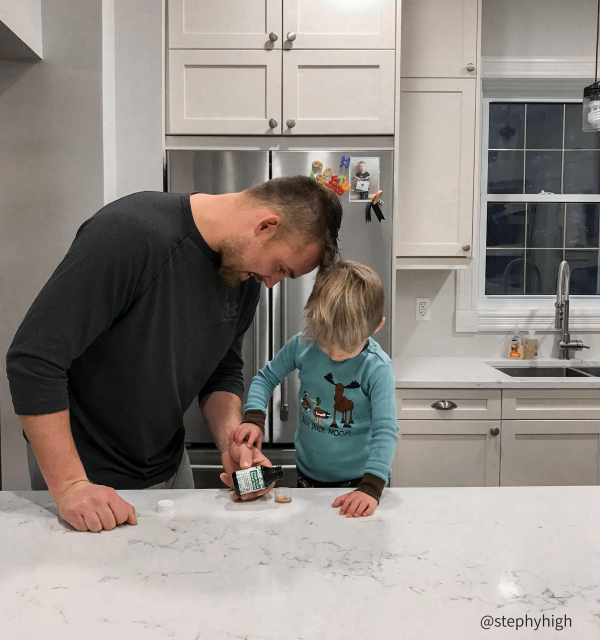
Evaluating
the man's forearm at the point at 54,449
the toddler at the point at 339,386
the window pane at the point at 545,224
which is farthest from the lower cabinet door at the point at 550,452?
the man's forearm at the point at 54,449

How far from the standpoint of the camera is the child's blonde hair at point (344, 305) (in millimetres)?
1367

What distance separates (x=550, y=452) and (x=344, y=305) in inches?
69.3

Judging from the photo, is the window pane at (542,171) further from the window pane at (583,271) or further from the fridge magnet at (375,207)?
the fridge magnet at (375,207)

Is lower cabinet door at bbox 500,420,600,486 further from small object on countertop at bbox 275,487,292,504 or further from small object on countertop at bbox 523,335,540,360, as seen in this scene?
small object on countertop at bbox 275,487,292,504

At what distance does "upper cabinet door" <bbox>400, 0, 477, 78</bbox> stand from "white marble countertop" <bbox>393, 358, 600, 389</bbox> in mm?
1404

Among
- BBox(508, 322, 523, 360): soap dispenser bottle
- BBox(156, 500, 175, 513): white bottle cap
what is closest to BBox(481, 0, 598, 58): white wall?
BBox(508, 322, 523, 360): soap dispenser bottle

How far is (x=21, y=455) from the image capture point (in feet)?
7.06

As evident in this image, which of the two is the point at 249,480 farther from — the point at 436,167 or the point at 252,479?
the point at 436,167

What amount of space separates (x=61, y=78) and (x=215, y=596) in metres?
1.85

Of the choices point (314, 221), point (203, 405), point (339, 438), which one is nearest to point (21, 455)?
point (203, 405)

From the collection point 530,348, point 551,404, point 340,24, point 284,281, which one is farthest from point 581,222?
point 284,281

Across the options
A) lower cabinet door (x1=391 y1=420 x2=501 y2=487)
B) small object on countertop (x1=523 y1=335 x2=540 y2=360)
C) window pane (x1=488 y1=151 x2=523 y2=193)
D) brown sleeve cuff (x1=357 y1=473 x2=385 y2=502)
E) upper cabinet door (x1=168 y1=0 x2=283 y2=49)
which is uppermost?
upper cabinet door (x1=168 y1=0 x2=283 y2=49)

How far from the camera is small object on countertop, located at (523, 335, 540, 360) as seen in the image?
3.14m

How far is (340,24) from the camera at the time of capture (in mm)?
2512
